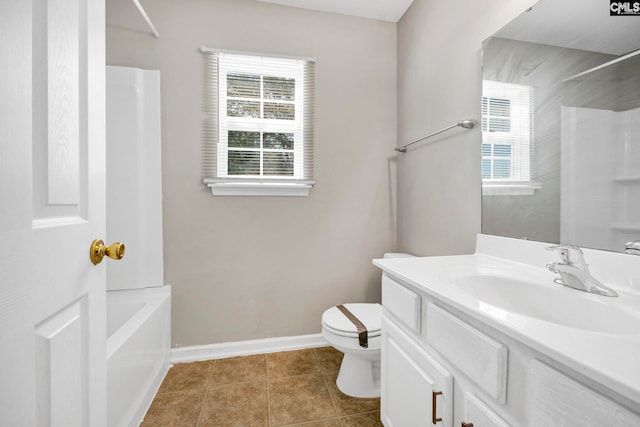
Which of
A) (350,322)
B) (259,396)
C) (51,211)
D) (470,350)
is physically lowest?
(259,396)

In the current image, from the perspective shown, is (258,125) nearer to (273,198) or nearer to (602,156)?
(273,198)

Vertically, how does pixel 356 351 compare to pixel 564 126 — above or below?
below

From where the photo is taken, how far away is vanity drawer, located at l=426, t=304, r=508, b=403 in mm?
581

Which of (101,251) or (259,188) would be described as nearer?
(101,251)

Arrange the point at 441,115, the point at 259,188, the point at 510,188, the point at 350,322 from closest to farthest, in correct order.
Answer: the point at 510,188 < the point at 350,322 < the point at 441,115 < the point at 259,188

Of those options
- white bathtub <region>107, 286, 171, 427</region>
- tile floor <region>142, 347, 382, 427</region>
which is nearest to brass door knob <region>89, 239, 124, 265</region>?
white bathtub <region>107, 286, 171, 427</region>

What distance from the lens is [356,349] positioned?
1.36 meters

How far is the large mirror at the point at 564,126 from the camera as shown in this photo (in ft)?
2.56

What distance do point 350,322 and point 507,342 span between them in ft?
3.12

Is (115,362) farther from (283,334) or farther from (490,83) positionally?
(490,83)

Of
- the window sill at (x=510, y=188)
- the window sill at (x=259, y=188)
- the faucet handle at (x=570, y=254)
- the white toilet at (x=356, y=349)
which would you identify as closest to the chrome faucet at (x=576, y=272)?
the faucet handle at (x=570, y=254)

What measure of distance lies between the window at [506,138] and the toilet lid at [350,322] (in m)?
0.86

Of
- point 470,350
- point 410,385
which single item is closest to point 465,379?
point 470,350

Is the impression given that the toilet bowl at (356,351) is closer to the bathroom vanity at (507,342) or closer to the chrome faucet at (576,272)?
the bathroom vanity at (507,342)
